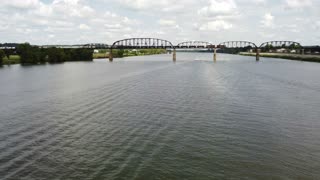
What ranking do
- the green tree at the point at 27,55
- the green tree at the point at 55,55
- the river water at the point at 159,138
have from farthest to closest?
the green tree at the point at 55,55, the green tree at the point at 27,55, the river water at the point at 159,138

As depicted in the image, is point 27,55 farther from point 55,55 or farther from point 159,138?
point 159,138

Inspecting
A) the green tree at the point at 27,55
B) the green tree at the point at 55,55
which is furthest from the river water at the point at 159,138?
the green tree at the point at 55,55

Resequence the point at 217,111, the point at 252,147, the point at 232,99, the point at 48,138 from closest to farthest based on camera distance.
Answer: the point at 252,147 < the point at 48,138 < the point at 217,111 < the point at 232,99

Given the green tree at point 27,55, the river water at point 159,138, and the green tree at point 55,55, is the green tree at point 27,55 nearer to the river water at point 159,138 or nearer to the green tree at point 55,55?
the green tree at point 55,55

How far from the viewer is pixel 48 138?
32188 mm

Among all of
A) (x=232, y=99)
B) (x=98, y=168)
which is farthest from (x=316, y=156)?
(x=232, y=99)

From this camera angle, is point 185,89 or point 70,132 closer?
point 70,132

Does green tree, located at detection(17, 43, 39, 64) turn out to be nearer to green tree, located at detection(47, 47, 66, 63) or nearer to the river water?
green tree, located at detection(47, 47, 66, 63)

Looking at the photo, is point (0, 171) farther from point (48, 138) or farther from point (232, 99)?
point (232, 99)

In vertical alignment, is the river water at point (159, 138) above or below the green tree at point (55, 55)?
below

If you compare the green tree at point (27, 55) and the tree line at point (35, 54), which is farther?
the tree line at point (35, 54)

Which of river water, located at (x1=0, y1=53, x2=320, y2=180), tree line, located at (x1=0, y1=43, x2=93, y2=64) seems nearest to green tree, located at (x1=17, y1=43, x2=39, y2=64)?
tree line, located at (x1=0, y1=43, x2=93, y2=64)

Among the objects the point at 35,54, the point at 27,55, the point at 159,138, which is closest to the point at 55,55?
the point at 35,54

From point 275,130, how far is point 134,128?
550 inches
